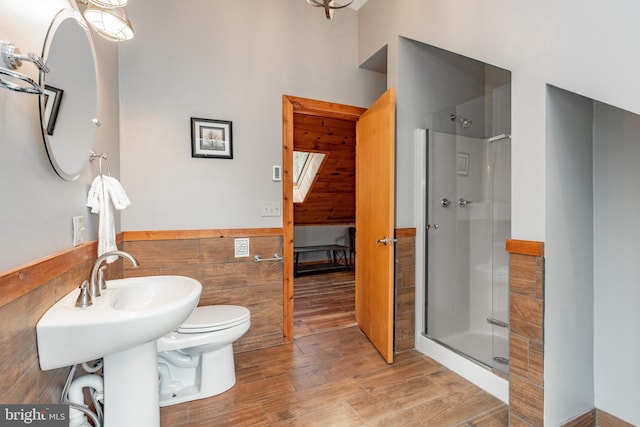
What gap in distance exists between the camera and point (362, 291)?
8.77ft

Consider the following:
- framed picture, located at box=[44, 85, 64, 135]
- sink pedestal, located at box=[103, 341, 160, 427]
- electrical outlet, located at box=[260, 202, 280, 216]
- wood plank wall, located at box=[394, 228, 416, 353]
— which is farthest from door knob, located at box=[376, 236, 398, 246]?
framed picture, located at box=[44, 85, 64, 135]

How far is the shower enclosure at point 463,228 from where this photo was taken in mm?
2264

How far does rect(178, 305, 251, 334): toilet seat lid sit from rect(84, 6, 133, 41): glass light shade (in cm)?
151

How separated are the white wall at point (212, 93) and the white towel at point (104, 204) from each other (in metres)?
0.58

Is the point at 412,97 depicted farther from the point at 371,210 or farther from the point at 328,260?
the point at 328,260

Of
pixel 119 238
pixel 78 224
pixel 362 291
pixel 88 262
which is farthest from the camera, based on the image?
pixel 362 291

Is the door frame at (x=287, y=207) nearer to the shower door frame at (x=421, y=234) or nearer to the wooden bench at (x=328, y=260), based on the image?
the shower door frame at (x=421, y=234)

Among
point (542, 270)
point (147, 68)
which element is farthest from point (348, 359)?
point (147, 68)

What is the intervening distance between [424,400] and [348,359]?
61 cm

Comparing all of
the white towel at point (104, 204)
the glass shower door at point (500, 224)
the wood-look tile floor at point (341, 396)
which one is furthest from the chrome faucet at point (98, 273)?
the glass shower door at point (500, 224)

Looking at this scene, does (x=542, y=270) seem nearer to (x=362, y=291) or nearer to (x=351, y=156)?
(x=362, y=291)

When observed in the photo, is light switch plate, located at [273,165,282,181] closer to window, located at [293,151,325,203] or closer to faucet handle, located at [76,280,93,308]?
faucet handle, located at [76,280,93,308]

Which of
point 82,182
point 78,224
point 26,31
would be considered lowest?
point 78,224

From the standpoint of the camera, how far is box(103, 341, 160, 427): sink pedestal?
46.4 inches
